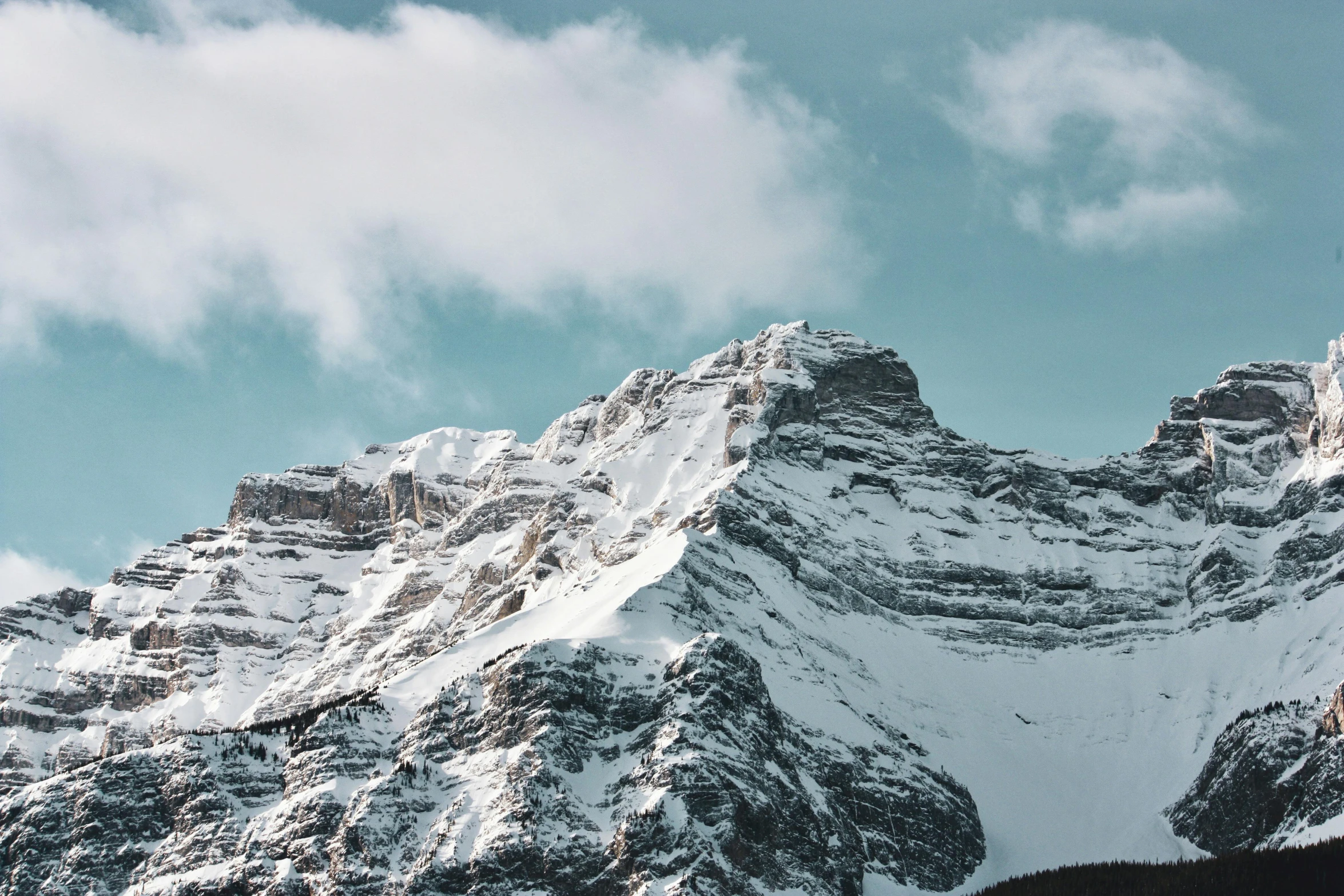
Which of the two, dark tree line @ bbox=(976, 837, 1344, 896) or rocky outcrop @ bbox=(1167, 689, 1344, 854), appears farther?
rocky outcrop @ bbox=(1167, 689, 1344, 854)

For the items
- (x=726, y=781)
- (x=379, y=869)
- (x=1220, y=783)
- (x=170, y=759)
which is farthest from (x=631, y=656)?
(x=1220, y=783)

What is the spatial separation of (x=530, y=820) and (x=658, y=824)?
11640 mm

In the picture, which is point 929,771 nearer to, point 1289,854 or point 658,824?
point 658,824

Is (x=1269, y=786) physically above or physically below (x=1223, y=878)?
above

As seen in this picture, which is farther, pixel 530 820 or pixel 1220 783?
pixel 1220 783

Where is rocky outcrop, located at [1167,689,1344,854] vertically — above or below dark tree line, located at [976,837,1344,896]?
above

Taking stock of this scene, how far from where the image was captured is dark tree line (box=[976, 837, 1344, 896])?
115312 mm

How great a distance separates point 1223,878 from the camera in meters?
120

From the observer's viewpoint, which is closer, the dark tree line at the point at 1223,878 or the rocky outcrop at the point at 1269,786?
the dark tree line at the point at 1223,878

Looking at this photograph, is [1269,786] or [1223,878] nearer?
[1223,878]

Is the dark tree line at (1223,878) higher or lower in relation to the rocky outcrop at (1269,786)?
lower

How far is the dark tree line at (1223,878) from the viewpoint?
11531 cm

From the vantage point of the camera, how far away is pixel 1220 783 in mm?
194375

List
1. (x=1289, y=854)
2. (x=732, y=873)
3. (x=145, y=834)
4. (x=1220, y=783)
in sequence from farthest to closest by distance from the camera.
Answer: (x=1220, y=783) → (x=145, y=834) → (x=732, y=873) → (x=1289, y=854)
